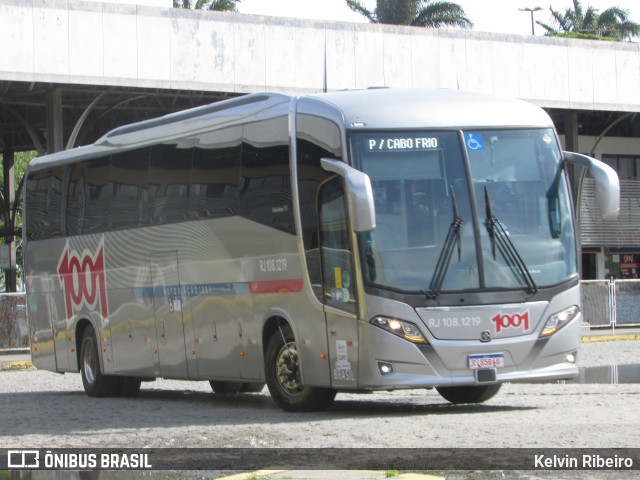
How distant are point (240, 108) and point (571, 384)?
21.8ft

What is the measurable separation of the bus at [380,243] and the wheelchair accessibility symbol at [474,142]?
1cm

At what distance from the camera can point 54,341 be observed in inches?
846

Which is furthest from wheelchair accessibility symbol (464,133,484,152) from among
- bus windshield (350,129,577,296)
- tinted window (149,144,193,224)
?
tinted window (149,144,193,224)

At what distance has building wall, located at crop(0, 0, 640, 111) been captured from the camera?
32.4 metres

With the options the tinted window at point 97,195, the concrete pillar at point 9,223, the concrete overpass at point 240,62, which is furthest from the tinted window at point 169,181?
the concrete pillar at point 9,223

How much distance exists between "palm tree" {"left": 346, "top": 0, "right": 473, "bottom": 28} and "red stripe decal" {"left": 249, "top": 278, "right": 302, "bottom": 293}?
54.9m

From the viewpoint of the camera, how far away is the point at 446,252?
13602 mm

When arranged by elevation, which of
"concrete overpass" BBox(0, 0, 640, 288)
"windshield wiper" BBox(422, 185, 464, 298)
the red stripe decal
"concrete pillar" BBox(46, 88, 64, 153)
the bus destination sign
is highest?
"concrete overpass" BBox(0, 0, 640, 288)

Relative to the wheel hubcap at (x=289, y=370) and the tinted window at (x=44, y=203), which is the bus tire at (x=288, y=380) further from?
the tinted window at (x=44, y=203)

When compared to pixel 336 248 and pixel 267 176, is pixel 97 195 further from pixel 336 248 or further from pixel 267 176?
pixel 336 248

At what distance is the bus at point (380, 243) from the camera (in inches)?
530

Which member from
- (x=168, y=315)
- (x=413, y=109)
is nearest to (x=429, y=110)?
(x=413, y=109)

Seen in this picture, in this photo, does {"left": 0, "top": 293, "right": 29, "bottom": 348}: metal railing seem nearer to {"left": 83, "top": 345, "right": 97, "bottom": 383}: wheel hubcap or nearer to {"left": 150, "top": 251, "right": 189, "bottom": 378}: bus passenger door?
{"left": 83, "top": 345, "right": 97, "bottom": 383}: wheel hubcap

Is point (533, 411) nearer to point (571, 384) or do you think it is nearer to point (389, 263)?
point (389, 263)
